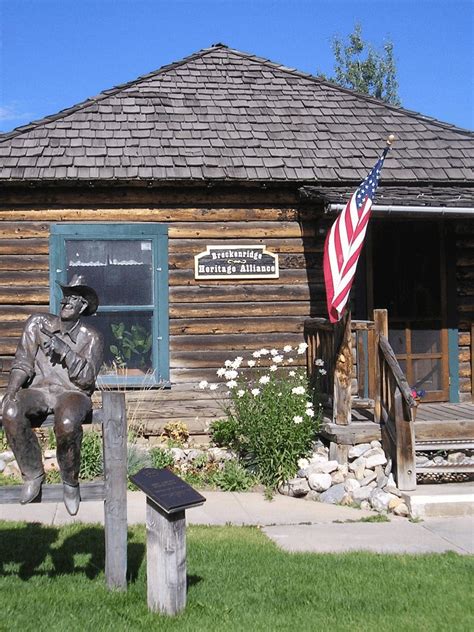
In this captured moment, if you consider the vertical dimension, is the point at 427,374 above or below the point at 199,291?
below

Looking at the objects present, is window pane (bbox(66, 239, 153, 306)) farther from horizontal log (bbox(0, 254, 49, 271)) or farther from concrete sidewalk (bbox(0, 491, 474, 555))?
concrete sidewalk (bbox(0, 491, 474, 555))

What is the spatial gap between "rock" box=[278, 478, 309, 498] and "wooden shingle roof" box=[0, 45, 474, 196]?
3479 mm

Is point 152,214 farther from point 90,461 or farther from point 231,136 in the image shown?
point 90,461

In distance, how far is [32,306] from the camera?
927 centimetres

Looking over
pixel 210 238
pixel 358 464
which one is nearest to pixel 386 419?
pixel 358 464

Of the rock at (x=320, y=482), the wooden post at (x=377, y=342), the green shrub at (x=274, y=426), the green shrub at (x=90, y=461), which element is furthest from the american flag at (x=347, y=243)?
the green shrub at (x=90, y=461)

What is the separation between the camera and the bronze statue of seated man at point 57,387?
4.73 m

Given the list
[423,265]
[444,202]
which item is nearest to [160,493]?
[444,202]

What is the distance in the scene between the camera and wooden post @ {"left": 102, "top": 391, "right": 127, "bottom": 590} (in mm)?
4875

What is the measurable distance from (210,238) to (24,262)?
2.15 meters

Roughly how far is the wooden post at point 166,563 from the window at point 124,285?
466 centimetres

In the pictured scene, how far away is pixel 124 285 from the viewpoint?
9.28m

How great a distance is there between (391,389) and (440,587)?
312cm

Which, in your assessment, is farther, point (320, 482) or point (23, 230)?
point (23, 230)
